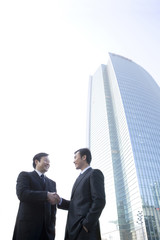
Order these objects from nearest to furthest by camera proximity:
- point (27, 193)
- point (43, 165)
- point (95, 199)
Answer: point (95, 199) → point (27, 193) → point (43, 165)

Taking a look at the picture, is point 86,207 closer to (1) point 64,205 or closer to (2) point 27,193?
(1) point 64,205

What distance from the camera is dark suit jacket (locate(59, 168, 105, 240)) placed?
8.46 feet

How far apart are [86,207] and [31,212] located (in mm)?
981

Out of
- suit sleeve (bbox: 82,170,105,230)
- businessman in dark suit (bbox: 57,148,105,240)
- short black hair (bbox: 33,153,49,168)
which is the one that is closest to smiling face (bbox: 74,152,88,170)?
businessman in dark suit (bbox: 57,148,105,240)

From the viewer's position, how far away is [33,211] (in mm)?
3008

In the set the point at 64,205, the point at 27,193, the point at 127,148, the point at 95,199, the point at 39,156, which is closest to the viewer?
the point at 95,199

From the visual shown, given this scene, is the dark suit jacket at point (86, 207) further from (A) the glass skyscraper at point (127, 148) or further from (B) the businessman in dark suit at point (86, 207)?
(A) the glass skyscraper at point (127, 148)

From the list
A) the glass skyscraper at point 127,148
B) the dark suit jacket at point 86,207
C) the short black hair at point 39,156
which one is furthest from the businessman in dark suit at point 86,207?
the glass skyscraper at point 127,148

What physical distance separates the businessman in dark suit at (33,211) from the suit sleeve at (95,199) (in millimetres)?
735

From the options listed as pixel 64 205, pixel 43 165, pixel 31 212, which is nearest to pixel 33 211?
pixel 31 212

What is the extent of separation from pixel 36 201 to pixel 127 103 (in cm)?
8144

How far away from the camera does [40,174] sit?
361 centimetres

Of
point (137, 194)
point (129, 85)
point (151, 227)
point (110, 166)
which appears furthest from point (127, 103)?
point (151, 227)

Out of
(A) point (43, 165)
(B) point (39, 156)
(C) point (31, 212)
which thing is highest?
(B) point (39, 156)
